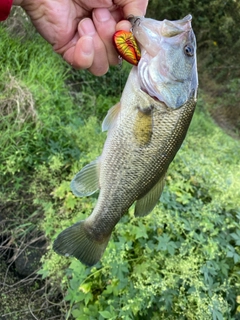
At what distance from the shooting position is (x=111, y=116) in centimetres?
167

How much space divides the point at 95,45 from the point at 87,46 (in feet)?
0.30

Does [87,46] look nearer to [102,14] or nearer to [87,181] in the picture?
[102,14]

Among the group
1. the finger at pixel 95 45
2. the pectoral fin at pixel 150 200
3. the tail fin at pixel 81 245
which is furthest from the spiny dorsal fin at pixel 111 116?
the tail fin at pixel 81 245

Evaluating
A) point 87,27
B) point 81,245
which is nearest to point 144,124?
point 87,27


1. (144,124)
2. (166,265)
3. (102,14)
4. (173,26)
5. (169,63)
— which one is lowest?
(166,265)

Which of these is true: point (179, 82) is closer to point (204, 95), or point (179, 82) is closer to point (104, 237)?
point (104, 237)

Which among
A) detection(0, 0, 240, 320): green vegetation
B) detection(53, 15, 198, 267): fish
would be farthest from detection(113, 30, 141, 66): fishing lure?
detection(0, 0, 240, 320): green vegetation

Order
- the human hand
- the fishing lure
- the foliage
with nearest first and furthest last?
the fishing lure
the human hand
the foliage

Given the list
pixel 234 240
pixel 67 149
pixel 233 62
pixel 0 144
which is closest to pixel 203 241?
pixel 234 240

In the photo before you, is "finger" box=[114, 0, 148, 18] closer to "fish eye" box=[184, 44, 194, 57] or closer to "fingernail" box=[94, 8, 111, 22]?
"fingernail" box=[94, 8, 111, 22]

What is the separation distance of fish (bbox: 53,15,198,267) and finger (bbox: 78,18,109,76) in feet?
0.64

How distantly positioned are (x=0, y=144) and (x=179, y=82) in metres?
2.02

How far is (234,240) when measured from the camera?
252 centimetres

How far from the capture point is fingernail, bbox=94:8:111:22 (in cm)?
166
